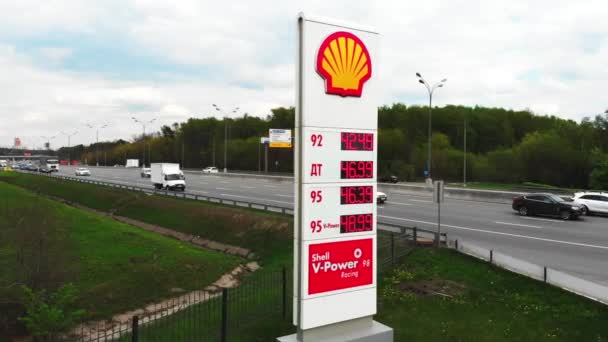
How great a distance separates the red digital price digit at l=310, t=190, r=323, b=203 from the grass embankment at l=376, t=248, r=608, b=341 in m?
4.39

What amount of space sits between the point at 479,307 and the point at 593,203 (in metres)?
25.5

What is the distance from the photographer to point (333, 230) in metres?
9.25

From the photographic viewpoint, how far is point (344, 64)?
30.3 feet

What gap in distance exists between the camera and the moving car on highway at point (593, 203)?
1281 inches

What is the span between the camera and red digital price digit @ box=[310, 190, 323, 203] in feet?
29.3

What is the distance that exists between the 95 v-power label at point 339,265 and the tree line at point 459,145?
176 ft

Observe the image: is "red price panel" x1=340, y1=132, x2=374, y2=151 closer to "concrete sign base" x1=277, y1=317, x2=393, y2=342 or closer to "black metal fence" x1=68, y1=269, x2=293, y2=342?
"concrete sign base" x1=277, y1=317, x2=393, y2=342

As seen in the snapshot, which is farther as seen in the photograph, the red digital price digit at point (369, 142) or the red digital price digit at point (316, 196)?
the red digital price digit at point (369, 142)

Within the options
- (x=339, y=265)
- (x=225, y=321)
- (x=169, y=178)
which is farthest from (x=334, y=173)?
(x=169, y=178)

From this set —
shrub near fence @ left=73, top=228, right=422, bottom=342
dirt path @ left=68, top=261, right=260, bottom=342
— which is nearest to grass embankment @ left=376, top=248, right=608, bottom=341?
shrub near fence @ left=73, top=228, right=422, bottom=342

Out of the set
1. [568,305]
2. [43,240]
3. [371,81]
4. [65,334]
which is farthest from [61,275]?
[568,305]

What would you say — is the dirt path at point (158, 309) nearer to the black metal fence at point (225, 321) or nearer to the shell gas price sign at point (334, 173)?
the black metal fence at point (225, 321)

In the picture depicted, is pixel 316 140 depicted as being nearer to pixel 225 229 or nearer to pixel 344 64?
pixel 344 64

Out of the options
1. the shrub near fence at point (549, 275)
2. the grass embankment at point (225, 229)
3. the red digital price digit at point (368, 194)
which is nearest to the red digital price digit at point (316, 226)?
the red digital price digit at point (368, 194)
